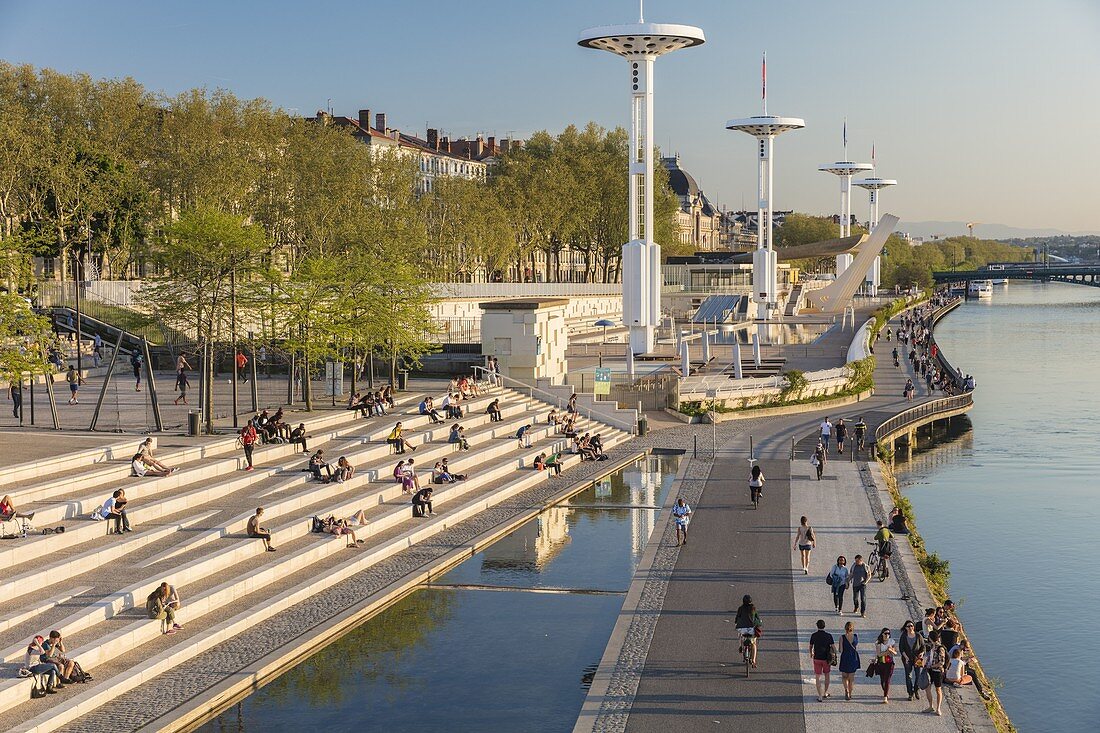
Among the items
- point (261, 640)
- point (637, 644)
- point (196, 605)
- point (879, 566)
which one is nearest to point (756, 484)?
point (879, 566)

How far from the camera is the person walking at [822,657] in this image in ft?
55.6

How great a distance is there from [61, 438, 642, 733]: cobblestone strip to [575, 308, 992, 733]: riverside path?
4.70 metres

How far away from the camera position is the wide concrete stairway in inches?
715

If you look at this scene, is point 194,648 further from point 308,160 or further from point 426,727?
point 308,160

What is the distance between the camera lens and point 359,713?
56.2 ft

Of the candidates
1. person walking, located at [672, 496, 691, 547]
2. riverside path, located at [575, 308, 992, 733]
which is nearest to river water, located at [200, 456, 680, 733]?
riverside path, located at [575, 308, 992, 733]

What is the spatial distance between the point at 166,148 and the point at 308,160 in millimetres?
8301

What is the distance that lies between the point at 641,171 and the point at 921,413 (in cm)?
2110

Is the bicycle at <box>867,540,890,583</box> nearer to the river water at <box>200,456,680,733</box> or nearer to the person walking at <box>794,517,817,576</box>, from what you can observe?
the person walking at <box>794,517,817,576</box>

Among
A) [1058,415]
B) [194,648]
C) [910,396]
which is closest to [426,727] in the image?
[194,648]

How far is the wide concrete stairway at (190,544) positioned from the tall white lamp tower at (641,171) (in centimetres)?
2835

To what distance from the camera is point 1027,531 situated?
33406 millimetres

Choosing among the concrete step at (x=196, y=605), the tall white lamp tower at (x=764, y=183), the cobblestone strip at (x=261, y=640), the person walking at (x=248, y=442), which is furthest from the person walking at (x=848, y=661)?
the tall white lamp tower at (x=764, y=183)

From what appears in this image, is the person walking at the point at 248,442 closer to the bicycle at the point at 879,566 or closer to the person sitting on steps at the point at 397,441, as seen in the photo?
the person sitting on steps at the point at 397,441
